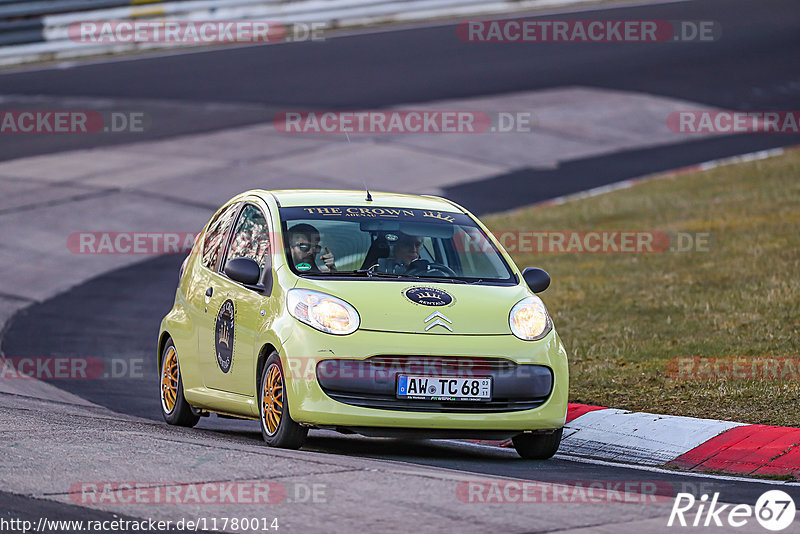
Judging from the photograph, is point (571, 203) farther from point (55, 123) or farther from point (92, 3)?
point (92, 3)

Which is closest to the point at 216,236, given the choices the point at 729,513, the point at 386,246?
the point at 386,246

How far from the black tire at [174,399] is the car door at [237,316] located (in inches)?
21.2

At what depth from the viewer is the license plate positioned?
7.90 metres

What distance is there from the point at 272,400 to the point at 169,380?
1.98 meters

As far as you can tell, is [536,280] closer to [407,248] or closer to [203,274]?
[407,248]

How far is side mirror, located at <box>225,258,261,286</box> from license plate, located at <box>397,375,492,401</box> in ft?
4.05

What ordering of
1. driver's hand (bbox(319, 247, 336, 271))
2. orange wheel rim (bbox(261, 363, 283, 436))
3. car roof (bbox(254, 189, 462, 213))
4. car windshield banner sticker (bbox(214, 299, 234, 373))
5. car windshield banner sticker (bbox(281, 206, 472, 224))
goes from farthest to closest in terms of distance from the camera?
1. car roof (bbox(254, 189, 462, 213))
2. car windshield banner sticker (bbox(281, 206, 472, 224))
3. car windshield banner sticker (bbox(214, 299, 234, 373))
4. driver's hand (bbox(319, 247, 336, 271))
5. orange wheel rim (bbox(261, 363, 283, 436))

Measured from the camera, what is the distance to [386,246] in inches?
351

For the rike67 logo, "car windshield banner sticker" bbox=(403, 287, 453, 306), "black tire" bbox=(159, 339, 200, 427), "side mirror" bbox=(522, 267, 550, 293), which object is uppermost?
Result: "side mirror" bbox=(522, 267, 550, 293)

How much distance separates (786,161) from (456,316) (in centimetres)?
1562

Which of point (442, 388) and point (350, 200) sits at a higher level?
point (350, 200)

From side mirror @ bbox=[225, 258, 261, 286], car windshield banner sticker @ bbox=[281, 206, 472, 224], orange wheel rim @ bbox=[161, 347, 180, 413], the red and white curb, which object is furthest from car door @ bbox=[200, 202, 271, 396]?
the red and white curb

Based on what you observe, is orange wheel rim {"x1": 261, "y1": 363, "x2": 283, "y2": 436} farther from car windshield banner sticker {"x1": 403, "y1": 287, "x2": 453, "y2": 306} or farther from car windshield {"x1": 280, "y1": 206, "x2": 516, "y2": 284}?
car windshield banner sticker {"x1": 403, "y1": 287, "x2": 453, "y2": 306}

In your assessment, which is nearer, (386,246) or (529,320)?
→ (529,320)
